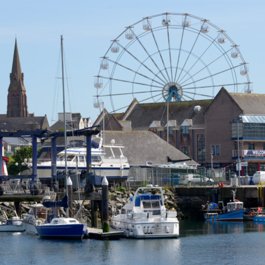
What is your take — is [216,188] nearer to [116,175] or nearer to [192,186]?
[192,186]

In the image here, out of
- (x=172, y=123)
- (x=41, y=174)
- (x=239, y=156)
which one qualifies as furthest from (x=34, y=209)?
(x=172, y=123)

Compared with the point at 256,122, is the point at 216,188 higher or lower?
lower

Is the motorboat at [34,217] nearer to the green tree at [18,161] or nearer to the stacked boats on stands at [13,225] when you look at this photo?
the stacked boats on stands at [13,225]

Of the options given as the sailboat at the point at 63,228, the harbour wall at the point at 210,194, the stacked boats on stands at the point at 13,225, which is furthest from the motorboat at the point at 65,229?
the harbour wall at the point at 210,194

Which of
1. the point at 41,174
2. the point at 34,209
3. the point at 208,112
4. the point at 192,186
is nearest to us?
the point at 34,209

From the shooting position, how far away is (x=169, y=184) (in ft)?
359

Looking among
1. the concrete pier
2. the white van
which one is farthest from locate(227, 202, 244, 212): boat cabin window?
the white van

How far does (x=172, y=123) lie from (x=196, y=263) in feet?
280

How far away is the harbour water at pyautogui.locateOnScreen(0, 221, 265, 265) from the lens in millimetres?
64812

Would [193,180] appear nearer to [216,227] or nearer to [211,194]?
[211,194]

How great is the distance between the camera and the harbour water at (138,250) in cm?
6481

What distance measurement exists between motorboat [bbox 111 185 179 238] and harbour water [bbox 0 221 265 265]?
30.8 inches

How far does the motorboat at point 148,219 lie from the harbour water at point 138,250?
0.78 m

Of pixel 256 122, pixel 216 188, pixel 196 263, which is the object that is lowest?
pixel 196 263
